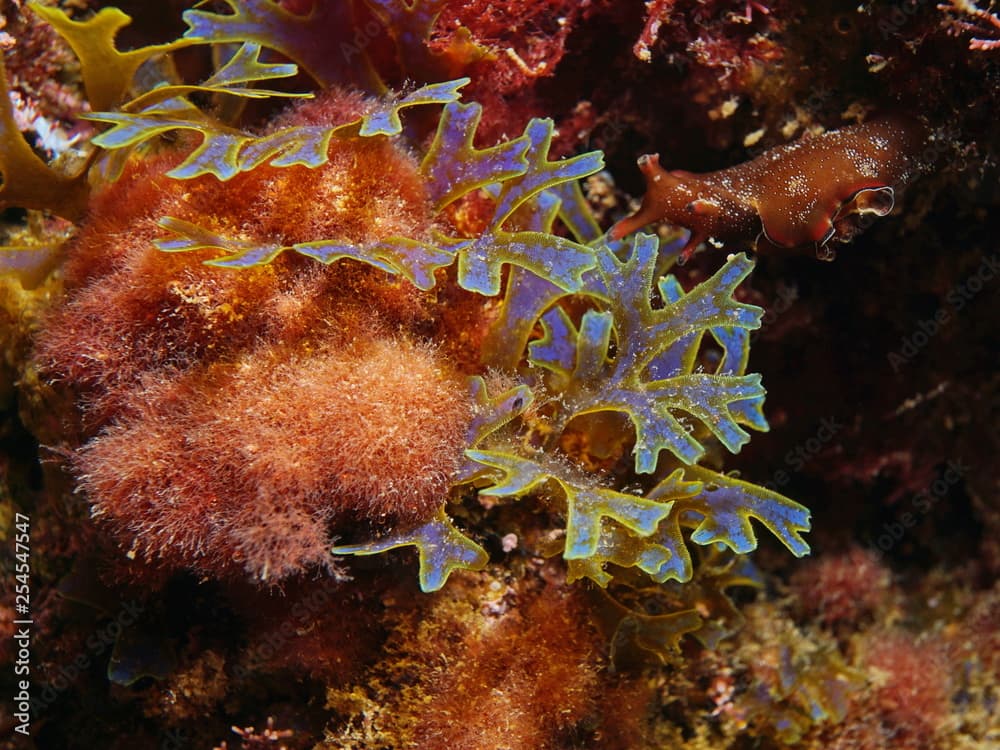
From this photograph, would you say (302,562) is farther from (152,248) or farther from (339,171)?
(339,171)

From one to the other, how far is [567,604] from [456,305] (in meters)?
1.23

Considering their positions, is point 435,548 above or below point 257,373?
below

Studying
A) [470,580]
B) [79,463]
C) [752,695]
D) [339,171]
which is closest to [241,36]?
[339,171]

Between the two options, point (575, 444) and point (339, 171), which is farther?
point (575, 444)

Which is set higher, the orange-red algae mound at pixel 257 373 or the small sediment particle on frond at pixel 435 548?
the orange-red algae mound at pixel 257 373

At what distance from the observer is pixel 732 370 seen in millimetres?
2748

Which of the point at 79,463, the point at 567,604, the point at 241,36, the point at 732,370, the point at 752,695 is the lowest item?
the point at 752,695

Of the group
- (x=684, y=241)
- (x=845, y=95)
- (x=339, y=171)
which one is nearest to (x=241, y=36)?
(x=339, y=171)

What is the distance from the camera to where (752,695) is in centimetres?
320

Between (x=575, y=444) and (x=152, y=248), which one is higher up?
(x=152, y=248)

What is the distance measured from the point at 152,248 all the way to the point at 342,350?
742 millimetres

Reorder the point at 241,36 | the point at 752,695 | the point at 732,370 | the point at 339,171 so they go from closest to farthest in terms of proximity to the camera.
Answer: the point at 339,171 → the point at 241,36 → the point at 732,370 → the point at 752,695

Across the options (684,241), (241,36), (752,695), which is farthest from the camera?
(752,695)

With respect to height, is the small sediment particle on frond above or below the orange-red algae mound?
below
